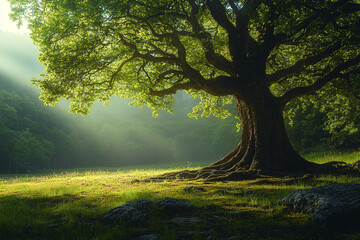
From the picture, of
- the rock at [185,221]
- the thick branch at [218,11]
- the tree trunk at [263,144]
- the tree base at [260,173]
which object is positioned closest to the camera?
the rock at [185,221]

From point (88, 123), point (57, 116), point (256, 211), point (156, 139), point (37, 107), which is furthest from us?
point (156, 139)

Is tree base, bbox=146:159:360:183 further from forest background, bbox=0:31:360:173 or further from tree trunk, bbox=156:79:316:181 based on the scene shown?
forest background, bbox=0:31:360:173

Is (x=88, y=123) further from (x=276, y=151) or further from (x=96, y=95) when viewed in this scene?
(x=276, y=151)

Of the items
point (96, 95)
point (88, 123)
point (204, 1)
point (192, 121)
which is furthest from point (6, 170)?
point (192, 121)

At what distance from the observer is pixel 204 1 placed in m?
13.4

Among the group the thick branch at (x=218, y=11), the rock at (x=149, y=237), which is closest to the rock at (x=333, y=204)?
the rock at (x=149, y=237)

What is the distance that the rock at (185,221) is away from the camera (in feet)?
17.3

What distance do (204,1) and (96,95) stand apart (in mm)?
10241

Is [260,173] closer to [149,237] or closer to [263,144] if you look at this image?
[263,144]

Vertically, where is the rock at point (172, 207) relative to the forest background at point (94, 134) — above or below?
below

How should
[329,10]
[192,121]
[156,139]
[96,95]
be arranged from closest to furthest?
[329,10] < [96,95] < [156,139] < [192,121]

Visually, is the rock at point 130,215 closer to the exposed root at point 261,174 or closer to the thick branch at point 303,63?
the exposed root at point 261,174

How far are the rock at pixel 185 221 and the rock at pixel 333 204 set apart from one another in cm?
230

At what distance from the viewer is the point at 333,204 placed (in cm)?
473
